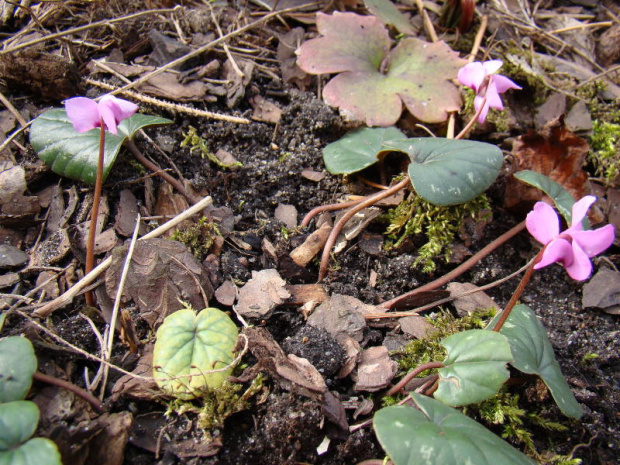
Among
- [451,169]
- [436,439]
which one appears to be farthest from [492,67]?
[436,439]

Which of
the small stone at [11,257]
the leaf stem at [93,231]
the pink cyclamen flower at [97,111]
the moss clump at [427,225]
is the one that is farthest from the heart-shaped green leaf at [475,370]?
the small stone at [11,257]

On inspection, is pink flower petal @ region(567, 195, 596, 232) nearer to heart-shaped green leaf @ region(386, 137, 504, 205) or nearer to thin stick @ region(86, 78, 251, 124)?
heart-shaped green leaf @ region(386, 137, 504, 205)

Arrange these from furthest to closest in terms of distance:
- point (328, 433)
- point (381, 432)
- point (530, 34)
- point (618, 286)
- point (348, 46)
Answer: point (530, 34)
point (348, 46)
point (618, 286)
point (328, 433)
point (381, 432)

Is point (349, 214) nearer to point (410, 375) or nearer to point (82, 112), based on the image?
point (410, 375)

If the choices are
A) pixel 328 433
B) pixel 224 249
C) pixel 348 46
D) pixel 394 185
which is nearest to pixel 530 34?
pixel 348 46

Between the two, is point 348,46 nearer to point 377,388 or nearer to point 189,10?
point 189,10
